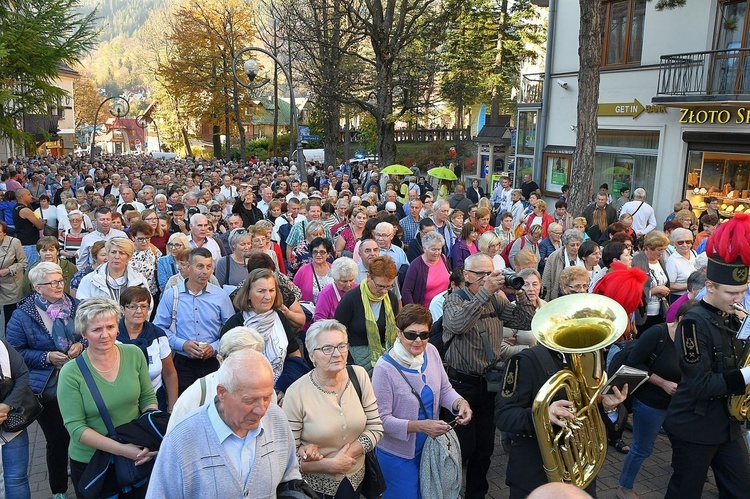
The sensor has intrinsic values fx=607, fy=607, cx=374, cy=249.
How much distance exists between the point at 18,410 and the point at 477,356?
3.10 m

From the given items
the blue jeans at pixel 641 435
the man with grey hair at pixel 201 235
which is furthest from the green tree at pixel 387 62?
the blue jeans at pixel 641 435

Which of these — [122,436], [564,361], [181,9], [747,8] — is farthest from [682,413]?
[181,9]

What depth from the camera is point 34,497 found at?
15.6 feet

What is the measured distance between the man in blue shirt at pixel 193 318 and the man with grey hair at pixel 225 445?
227 cm

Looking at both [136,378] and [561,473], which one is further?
[136,378]

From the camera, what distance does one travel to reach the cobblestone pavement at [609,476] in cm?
486

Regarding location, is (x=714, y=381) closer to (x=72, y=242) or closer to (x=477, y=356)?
(x=477, y=356)

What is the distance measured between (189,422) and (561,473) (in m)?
1.94

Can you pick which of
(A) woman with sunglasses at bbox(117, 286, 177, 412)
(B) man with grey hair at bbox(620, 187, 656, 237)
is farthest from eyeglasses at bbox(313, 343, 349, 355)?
(B) man with grey hair at bbox(620, 187, 656, 237)

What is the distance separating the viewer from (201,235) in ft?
23.6

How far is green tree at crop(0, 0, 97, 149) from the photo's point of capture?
57.8ft

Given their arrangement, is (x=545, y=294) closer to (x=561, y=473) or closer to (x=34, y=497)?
(x=561, y=473)

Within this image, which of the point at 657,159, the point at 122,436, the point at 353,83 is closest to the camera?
the point at 122,436

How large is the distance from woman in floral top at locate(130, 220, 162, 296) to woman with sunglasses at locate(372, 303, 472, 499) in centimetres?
379
